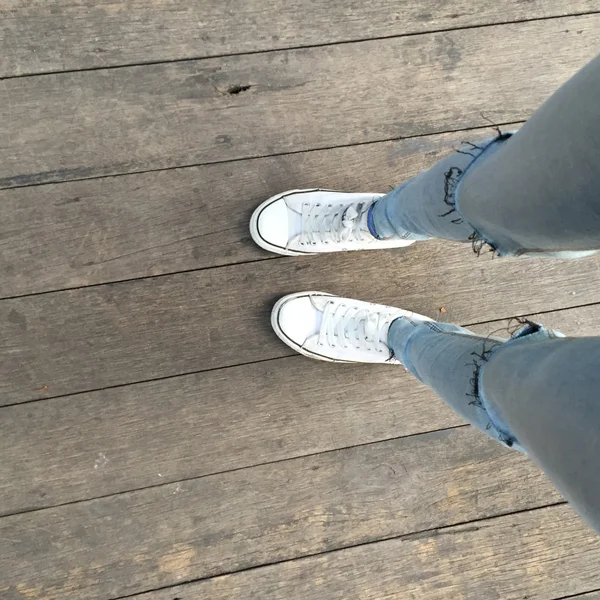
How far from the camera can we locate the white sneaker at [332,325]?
1.02m

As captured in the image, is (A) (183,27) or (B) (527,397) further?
(A) (183,27)

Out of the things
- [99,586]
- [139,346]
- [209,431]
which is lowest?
[99,586]

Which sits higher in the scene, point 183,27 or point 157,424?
point 183,27

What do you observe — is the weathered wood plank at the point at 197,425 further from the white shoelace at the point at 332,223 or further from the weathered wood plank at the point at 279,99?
the weathered wood plank at the point at 279,99

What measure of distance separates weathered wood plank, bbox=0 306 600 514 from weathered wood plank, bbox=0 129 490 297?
242 mm

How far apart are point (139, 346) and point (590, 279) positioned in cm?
95

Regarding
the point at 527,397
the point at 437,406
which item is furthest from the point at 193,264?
the point at 527,397

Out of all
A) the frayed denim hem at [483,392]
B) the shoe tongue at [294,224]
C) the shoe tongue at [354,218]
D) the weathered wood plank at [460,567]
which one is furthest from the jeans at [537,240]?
the weathered wood plank at [460,567]

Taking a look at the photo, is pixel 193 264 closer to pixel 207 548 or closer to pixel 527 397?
pixel 207 548

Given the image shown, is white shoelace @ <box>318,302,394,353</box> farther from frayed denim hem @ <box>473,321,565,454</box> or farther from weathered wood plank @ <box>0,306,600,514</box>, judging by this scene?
frayed denim hem @ <box>473,321,565,454</box>

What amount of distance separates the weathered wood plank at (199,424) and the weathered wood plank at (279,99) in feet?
1.48

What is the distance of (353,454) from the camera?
42.2 inches

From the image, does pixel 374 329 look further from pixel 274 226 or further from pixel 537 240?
pixel 537 240

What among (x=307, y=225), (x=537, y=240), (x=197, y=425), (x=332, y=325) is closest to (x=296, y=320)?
(x=332, y=325)
